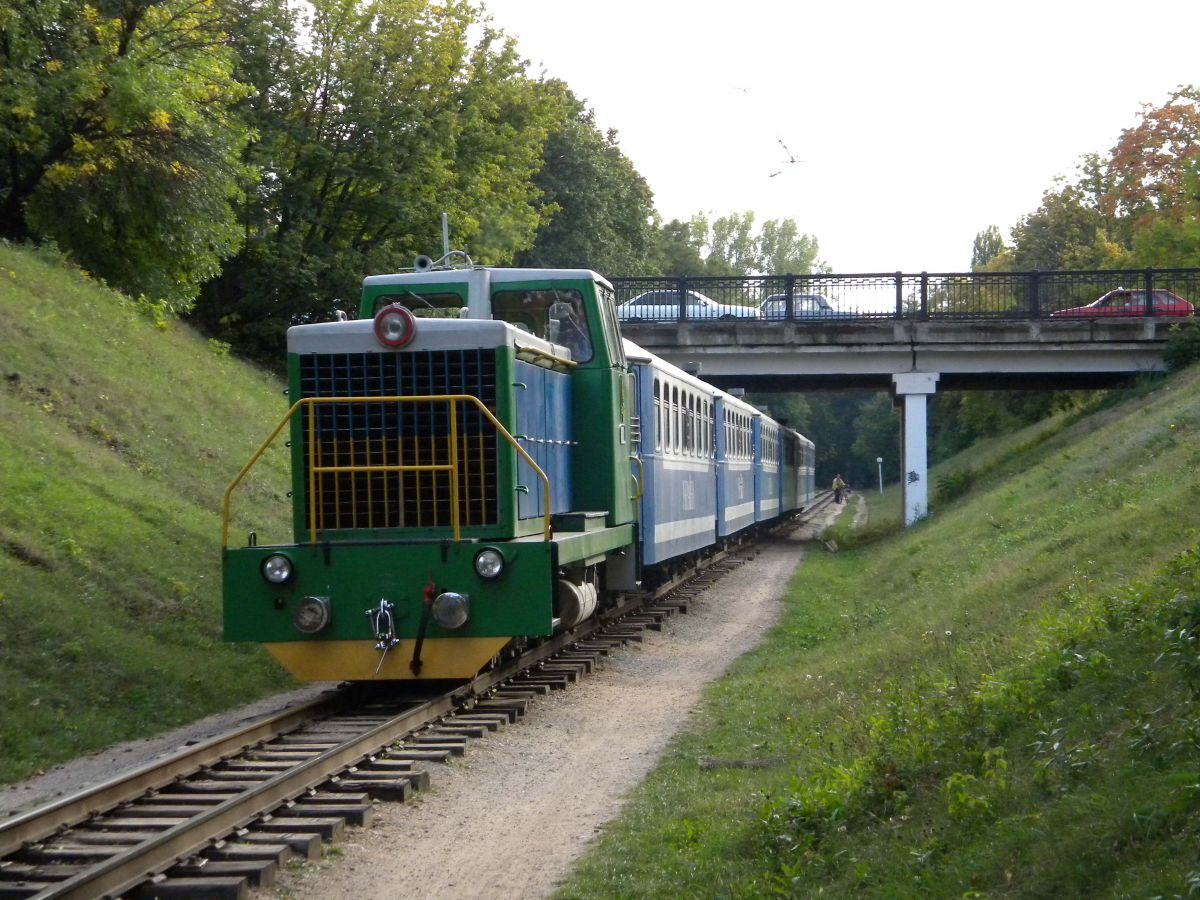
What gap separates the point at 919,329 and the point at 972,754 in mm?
25504

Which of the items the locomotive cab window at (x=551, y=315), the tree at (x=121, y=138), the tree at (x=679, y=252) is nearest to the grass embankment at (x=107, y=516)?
the tree at (x=121, y=138)

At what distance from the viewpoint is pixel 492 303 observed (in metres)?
12.3

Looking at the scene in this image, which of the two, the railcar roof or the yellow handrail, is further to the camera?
the railcar roof

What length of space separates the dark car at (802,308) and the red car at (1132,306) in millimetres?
5100

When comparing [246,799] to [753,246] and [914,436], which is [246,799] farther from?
[753,246]

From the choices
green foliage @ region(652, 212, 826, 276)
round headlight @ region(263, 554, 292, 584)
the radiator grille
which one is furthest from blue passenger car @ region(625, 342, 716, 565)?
green foliage @ region(652, 212, 826, 276)

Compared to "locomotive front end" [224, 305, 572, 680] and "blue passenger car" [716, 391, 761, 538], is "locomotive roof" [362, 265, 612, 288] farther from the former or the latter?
"blue passenger car" [716, 391, 761, 538]

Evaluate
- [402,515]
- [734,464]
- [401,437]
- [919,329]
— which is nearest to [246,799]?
[402,515]

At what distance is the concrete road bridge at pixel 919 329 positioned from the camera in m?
31.3

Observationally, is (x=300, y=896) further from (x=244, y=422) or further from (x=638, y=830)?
(x=244, y=422)

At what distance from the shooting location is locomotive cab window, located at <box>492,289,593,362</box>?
485 inches

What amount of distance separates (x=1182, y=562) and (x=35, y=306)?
16782 mm

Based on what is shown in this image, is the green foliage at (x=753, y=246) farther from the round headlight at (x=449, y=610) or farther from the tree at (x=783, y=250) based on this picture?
the round headlight at (x=449, y=610)

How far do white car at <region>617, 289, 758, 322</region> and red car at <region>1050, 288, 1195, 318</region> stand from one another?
7427 mm
